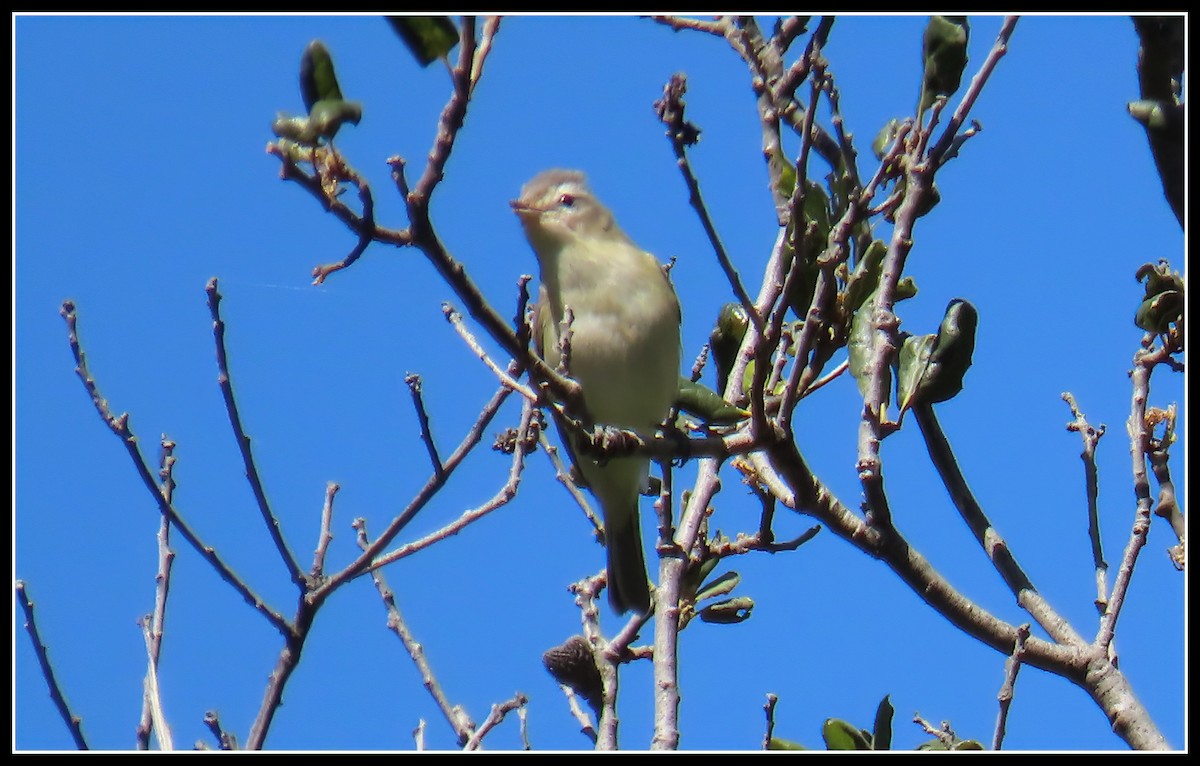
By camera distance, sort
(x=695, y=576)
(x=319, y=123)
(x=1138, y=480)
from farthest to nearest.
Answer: (x=695, y=576) < (x=1138, y=480) < (x=319, y=123)

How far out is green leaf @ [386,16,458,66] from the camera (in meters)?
2.24

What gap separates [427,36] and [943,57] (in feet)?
4.78

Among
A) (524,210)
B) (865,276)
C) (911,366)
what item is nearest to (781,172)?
(865,276)

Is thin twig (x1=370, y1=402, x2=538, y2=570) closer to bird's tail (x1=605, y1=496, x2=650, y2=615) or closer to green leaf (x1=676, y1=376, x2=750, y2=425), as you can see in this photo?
green leaf (x1=676, y1=376, x2=750, y2=425)

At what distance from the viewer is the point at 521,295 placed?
260cm

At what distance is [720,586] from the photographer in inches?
162

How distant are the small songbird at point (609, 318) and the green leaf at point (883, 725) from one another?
6.12 feet

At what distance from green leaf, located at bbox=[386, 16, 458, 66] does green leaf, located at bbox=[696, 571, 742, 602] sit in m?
2.32

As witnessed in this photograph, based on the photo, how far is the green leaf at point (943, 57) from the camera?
10.2 ft

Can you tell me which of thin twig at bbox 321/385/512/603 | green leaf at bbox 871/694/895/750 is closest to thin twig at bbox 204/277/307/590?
thin twig at bbox 321/385/512/603

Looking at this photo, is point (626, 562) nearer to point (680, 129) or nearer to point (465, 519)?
point (465, 519)
